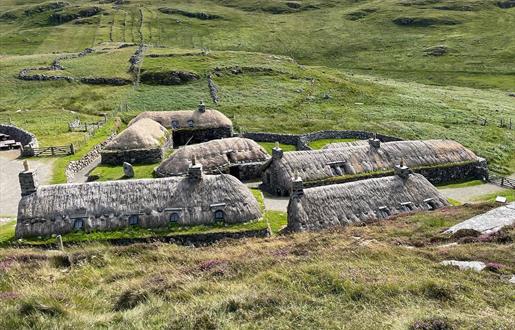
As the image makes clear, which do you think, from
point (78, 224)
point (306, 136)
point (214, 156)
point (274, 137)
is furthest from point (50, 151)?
point (306, 136)

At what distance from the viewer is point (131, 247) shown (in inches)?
1201

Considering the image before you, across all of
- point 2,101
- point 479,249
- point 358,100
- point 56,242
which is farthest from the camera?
point 358,100

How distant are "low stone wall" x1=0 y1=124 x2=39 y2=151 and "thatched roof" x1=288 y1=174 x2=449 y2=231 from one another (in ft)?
138

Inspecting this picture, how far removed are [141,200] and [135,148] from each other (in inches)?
1010

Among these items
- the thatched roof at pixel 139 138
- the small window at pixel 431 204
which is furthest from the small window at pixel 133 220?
the thatched roof at pixel 139 138

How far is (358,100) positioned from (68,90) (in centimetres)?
6528

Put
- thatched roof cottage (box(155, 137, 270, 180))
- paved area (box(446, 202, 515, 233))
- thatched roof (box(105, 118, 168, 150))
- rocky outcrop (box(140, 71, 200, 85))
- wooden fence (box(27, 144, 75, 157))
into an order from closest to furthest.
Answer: paved area (box(446, 202, 515, 233)) → thatched roof cottage (box(155, 137, 270, 180)) → thatched roof (box(105, 118, 168, 150)) → wooden fence (box(27, 144, 75, 157)) → rocky outcrop (box(140, 71, 200, 85))

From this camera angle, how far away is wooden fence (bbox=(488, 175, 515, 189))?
56.5 meters

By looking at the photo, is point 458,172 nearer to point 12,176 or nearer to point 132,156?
point 132,156

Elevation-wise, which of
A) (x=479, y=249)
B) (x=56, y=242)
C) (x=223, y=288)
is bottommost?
(x=56, y=242)

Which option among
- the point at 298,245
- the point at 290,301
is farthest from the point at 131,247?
the point at 290,301

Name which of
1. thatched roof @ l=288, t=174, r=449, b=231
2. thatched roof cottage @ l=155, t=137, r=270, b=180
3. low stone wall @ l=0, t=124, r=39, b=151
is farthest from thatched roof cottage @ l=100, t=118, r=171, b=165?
thatched roof @ l=288, t=174, r=449, b=231

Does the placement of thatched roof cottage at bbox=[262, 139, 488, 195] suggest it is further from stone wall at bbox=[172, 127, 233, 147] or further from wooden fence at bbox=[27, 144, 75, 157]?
wooden fence at bbox=[27, 144, 75, 157]

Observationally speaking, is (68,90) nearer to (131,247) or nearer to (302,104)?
(302,104)
